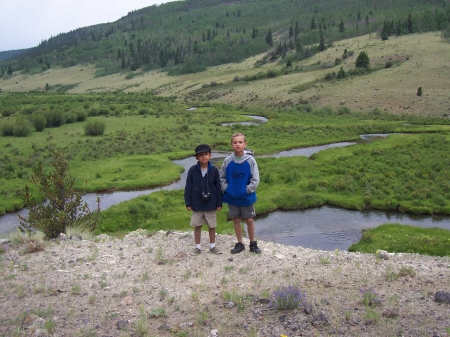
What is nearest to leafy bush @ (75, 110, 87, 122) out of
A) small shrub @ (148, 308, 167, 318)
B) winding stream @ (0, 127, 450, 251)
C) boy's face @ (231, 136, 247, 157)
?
winding stream @ (0, 127, 450, 251)

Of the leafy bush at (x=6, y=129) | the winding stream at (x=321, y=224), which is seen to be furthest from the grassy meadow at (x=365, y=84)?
the leafy bush at (x=6, y=129)

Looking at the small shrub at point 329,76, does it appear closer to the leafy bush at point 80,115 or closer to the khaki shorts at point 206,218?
the leafy bush at point 80,115

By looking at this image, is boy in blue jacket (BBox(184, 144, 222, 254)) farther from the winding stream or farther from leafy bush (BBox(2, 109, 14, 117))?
leafy bush (BBox(2, 109, 14, 117))

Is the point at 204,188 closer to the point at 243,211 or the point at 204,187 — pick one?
the point at 204,187

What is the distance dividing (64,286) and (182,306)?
9.47 feet

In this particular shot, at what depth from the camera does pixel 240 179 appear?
1005 cm

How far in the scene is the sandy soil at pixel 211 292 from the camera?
715 centimetres

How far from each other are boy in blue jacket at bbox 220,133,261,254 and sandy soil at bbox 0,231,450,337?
1258mm

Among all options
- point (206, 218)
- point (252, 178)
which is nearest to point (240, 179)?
point (252, 178)

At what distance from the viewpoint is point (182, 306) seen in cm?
802

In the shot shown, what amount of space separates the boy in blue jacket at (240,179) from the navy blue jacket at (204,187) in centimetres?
18

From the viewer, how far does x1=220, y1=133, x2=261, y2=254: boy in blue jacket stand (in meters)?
9.91

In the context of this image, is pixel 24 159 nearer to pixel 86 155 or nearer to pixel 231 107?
pixel 86 155

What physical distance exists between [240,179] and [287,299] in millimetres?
3341
